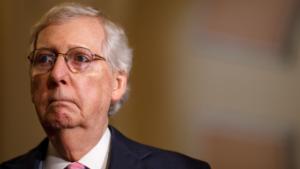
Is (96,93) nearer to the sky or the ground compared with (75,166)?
nearer to the sky

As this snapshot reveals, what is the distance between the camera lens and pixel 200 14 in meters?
1.85

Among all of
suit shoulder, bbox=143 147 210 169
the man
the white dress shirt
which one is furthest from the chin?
suit shoulder, bbox=143 147 210 169

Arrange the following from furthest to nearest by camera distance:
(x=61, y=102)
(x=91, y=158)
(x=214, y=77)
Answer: (x=214, y=77), (x=91, y=158), (x=61, y=102)

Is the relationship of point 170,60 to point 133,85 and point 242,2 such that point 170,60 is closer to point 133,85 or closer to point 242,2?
point 133,85

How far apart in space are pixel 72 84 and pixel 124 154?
29 cm

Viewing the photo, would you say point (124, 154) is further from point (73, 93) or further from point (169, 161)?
point (73, 93)

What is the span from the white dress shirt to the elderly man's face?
0.27 feet

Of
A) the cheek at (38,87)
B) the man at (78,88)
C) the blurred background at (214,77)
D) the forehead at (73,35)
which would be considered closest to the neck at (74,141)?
the man at (78,88)

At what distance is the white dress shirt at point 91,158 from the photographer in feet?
4.36

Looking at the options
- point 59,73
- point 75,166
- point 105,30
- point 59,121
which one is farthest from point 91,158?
point 105,30

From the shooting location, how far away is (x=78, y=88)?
4.09 feet

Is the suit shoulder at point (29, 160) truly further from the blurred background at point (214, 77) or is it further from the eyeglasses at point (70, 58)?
the blurred background at point (214, 77)

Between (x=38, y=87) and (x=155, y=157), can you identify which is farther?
(x=155, y=157)

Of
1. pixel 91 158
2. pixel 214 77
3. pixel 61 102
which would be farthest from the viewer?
pixel 214 77
